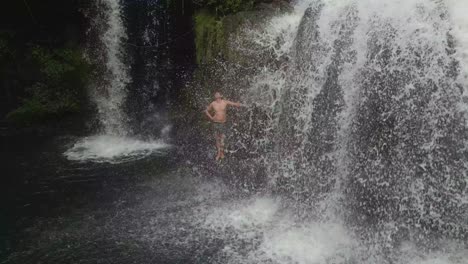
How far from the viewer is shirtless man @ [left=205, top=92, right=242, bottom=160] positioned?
838 cm

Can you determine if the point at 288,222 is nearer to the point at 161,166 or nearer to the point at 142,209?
the point at 142,209

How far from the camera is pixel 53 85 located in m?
10.7

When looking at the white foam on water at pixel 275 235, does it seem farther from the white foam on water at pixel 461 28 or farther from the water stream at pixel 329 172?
the white foam on water at pixel 461 28

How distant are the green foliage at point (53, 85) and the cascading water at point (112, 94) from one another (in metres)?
0.49

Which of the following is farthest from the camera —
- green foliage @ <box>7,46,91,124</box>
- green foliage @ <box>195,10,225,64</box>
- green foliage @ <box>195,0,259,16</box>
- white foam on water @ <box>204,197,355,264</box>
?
green foliage @ <box>7,46,91,124</box>

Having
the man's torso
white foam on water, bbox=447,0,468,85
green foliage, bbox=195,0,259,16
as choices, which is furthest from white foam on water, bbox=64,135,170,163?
white foam on water, bbox=447,0,468,85

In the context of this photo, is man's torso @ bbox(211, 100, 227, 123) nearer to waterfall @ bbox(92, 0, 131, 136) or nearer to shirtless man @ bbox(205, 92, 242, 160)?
shirtless man @ bbox(205, 92, 242, 160)

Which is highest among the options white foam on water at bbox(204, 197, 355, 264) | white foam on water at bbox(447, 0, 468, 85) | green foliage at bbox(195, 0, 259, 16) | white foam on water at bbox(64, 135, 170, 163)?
green foliage at bbox(195, 0, 259, 16)

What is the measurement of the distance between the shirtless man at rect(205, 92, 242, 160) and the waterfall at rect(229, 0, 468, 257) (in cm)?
91

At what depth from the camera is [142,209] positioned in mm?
7477

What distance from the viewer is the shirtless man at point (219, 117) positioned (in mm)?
8383

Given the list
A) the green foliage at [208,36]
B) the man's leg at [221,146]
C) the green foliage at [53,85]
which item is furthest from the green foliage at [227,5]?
the green foliage at [53,85]

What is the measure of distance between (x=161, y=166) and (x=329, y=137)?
364 cm

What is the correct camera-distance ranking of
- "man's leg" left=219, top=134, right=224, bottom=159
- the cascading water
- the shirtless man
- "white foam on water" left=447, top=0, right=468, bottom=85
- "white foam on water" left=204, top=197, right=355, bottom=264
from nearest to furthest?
"white foam on water" left=447, top=0, right=468, bottom=85 → "white foam on water" left=204, top=197, right=355, bottom=264 → the shirtless man → "man's leg" left=219, top=134, right=224, bottom=159 → the cascading water
